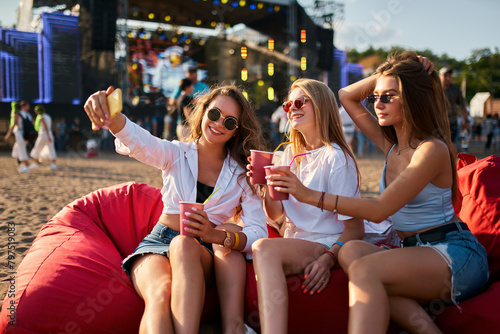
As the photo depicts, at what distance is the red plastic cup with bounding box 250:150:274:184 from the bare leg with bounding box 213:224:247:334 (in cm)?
37

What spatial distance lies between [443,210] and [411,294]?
0.41 metres

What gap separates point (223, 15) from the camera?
16.4 m

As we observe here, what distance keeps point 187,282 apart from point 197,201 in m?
0.55

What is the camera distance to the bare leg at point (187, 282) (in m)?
1.54

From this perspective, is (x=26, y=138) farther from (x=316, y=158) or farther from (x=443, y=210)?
(x=443, y=210)

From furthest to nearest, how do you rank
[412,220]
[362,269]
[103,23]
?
1. [103,23]
2. [412,220]
3. [362,269]

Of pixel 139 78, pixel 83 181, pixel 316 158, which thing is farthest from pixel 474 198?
pixel 139 78

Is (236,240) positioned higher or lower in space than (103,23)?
lower

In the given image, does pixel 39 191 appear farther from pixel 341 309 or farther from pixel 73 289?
pixel 341 309

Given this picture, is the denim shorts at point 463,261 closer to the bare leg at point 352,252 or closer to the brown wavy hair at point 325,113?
the bare leg at point 352,252

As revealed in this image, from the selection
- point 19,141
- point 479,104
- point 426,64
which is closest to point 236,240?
point 426,64

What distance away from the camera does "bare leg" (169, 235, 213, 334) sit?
154 centimetres

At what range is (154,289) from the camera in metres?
1.67

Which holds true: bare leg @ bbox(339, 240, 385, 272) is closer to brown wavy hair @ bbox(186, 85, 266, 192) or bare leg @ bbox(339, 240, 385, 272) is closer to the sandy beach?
brown wavy hair @ bbox(186, 85, 266, 192)
